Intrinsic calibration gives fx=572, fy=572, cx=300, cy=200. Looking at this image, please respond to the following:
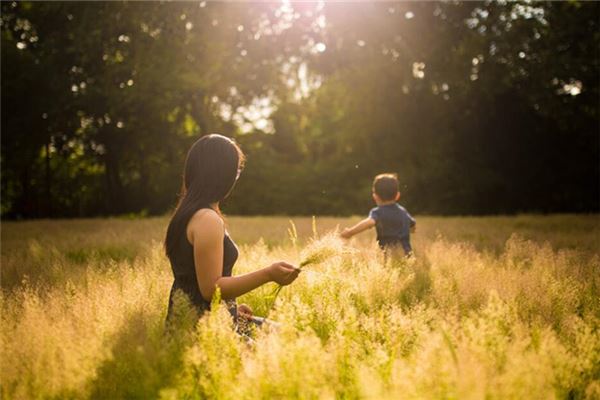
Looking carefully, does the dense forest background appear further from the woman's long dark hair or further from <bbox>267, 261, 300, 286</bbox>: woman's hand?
<bbox>267, 261, 300, 286</bbox>: woman's hand

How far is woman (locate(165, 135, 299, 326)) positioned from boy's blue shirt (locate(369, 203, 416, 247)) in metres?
4.13

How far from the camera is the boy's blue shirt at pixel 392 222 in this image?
7.86 m

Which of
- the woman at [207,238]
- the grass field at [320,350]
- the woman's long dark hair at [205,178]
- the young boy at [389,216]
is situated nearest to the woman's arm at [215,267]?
the woman at [207,238]

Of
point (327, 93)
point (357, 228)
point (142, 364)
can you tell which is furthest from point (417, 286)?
point (327, 93)

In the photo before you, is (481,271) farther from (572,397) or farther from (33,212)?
(33,212)

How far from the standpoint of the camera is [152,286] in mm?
5180

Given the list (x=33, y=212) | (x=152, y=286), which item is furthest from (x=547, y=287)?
(x=33, y=212)

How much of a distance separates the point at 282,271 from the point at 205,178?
83 cm

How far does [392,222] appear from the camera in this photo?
7.88 meters

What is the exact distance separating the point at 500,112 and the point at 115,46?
17.8 metres

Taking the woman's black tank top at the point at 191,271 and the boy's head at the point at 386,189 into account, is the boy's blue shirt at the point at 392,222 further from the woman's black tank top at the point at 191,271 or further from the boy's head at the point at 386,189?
the woman's black tank top at the point at 191,271

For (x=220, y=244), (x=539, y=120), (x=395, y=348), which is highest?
(x=539, y=120)

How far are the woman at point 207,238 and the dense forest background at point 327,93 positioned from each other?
65.0 ft

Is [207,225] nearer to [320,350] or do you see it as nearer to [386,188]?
[320,350]
